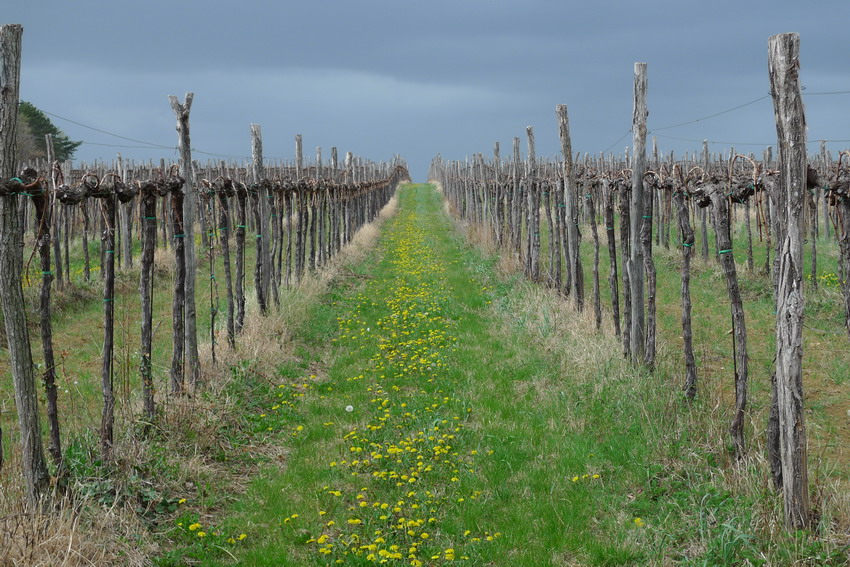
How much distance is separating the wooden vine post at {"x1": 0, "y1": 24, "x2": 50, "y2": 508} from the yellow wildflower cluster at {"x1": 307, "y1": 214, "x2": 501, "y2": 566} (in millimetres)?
1867

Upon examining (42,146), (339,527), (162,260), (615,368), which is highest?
(42,146)

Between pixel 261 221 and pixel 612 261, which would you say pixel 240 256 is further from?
pixel 612 261

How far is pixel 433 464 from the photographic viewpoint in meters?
6.18

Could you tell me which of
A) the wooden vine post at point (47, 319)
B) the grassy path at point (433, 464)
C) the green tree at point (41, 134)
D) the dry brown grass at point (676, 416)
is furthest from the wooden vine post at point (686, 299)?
the green tree at point (41, 134)

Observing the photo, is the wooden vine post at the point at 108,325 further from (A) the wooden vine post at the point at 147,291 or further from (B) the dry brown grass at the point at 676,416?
(B) the dry brown grass at the point at 676,416

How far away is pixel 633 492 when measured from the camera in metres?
5.48

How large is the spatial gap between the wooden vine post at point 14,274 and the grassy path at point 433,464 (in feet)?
3.70

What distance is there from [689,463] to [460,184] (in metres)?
31.2

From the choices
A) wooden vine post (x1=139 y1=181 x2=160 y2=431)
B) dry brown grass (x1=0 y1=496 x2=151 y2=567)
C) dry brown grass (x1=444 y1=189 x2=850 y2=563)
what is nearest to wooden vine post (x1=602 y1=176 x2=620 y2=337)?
dry brown grass (x1=444 y1=189 x2=850 y2=563)

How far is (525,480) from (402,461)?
42.5 inches

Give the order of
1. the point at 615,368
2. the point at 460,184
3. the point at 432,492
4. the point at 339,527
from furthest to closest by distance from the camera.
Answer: the point at 460,184 < the point at 615,368 < the point at 432,492 < the point at 339,527

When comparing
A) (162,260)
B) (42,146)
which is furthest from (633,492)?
(42,146)

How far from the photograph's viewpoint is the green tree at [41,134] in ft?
166

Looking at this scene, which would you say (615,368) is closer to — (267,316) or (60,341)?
(267,316)
